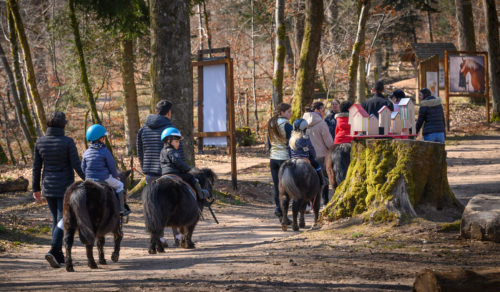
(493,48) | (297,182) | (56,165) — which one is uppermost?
(493,48)

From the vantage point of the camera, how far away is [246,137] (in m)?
28.4

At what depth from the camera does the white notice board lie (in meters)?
15.0

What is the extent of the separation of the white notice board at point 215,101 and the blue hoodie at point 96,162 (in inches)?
269

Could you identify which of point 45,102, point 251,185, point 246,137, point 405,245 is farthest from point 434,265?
point 45,102

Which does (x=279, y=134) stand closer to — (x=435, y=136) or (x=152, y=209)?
(x=152, y=209)

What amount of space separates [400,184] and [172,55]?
22.4 ft

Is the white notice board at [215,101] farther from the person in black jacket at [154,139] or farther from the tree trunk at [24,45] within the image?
the tree trunk at [24,45]

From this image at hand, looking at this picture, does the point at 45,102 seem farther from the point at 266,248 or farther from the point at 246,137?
the point at 266,248

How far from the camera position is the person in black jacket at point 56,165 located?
802 cm

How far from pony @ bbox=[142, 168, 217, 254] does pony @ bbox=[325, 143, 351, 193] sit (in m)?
3.68

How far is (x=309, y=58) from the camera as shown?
20.0 metres

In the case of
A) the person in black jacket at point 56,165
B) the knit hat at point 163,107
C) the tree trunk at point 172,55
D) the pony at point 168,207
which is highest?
the tree trunk at point 172,55

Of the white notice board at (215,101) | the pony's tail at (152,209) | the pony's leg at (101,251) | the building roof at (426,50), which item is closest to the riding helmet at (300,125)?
the pony's tail at (152,209)

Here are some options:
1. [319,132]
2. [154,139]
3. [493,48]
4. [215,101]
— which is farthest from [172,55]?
[493,48]
